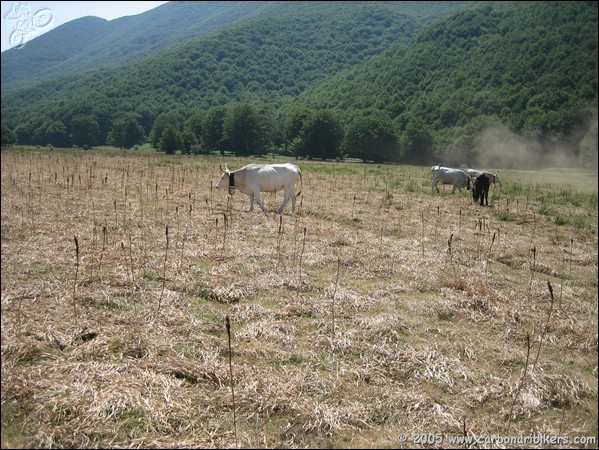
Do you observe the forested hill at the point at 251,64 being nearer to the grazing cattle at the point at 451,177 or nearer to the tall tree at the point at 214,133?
the tall tree at the point at 214,133

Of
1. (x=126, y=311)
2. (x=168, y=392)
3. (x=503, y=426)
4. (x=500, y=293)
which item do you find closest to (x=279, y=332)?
(x=168, y=392)

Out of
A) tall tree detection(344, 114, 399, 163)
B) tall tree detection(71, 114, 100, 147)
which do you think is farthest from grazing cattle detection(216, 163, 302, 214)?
tall tree detection(71, 114, 100, 147)

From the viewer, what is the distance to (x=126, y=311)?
190 inches

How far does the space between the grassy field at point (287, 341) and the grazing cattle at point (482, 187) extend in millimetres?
6571

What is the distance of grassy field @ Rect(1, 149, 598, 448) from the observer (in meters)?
2.98

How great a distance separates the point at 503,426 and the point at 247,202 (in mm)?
12863

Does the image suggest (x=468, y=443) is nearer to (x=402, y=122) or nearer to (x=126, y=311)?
(x=126, y=311)

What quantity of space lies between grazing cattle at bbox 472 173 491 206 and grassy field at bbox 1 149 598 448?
21.6 feet

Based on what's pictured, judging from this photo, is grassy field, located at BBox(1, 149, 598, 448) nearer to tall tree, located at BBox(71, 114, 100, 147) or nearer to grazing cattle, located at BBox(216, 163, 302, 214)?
grazing cattle, located at BBox(216, 163, 302, 214)

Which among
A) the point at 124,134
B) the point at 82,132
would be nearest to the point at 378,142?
the point at 82,132

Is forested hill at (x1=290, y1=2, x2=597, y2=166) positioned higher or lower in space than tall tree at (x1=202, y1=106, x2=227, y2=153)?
lower

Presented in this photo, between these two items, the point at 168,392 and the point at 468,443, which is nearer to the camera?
the point at 468,443

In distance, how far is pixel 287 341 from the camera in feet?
14.3

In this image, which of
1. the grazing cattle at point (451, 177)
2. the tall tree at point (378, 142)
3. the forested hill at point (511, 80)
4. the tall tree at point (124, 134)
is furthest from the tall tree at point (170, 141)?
the forested hill at point (511, 80)
